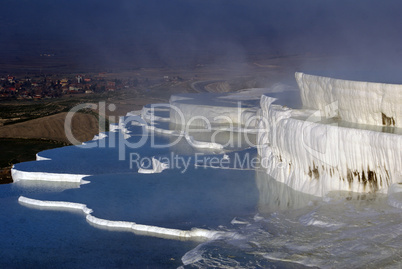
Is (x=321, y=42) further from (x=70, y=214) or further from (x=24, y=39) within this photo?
(x=70, y=214)

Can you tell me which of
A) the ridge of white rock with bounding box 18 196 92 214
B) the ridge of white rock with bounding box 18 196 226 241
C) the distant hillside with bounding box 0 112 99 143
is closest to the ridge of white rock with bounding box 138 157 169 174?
the ridge of white rock with bounding box 18 196 92 214

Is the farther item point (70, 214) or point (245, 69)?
point (245, 69)

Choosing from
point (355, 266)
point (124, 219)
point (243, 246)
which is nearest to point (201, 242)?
point (243, 246)

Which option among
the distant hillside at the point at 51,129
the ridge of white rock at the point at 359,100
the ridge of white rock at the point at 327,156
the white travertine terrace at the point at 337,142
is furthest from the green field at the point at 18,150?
the ridge of white rock at the point at 359,100

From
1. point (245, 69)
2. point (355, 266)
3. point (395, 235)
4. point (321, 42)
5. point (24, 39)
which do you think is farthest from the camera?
point (24, 39)

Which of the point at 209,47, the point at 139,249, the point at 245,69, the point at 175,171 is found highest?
the point at 209,47

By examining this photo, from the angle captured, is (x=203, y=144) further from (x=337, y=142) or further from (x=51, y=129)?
(x=51, y=129)

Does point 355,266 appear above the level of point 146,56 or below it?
below
